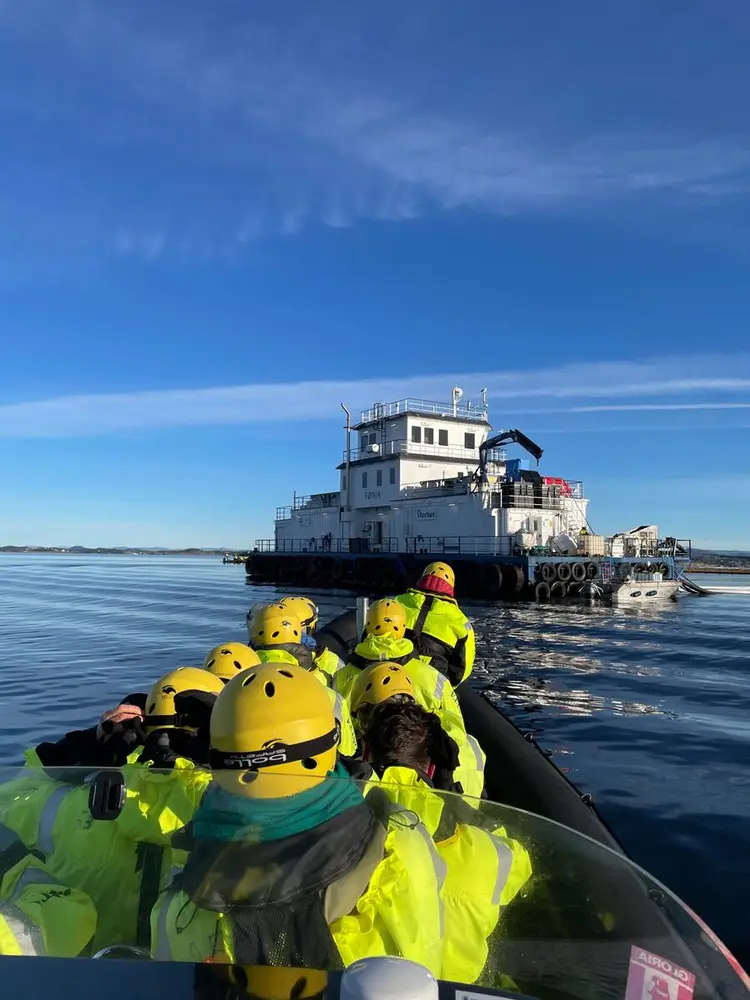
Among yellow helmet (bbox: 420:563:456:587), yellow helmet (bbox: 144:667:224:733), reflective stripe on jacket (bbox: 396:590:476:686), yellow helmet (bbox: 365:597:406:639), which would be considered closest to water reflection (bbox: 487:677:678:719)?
yellow helmet (bbox: 420:563:456:587)

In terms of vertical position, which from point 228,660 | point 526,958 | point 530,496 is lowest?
point 526,958

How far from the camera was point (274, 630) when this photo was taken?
5.75 m

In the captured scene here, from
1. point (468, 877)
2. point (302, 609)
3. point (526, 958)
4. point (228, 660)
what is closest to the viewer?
point (526, 958)

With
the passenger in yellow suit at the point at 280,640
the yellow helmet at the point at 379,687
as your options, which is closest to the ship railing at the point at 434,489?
the passenger in yellow suit at the point at 280,640

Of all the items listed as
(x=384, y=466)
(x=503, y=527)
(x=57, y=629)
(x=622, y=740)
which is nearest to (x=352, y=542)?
(x=384, y=466)

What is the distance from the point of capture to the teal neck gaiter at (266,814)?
65.4 inches

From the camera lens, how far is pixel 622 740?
27.1 feet

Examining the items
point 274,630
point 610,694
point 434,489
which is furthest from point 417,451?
point 274,630

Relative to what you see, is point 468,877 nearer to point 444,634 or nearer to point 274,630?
point 274,630

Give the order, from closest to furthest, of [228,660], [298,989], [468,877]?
[298,989], [468,877], [228,660]

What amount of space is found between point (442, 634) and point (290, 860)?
573 centimetres

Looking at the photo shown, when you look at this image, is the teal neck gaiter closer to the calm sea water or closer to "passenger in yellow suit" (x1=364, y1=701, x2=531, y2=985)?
"passenger in yellow suit" (x1=364, y1=701, x2=531, y2=985)

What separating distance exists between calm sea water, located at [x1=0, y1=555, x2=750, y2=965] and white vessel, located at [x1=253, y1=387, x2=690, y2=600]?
2.38 metres

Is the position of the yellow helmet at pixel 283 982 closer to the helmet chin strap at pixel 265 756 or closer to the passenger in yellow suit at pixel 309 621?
the helmet chin strap at pixel 265 756
